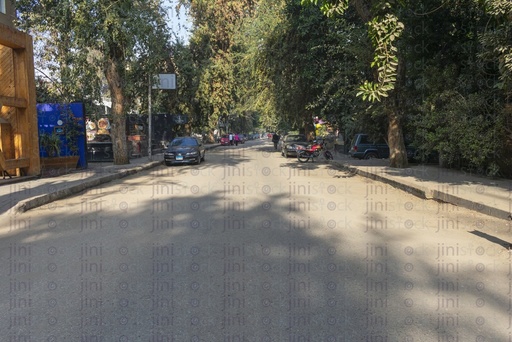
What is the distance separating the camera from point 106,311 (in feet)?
12.7

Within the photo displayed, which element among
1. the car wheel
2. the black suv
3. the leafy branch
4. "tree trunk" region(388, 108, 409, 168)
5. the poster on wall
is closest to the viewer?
the leafy branch

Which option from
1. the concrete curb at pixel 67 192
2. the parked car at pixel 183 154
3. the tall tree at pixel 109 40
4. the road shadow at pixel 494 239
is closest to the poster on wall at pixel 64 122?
the tall tree at pixel 109 40

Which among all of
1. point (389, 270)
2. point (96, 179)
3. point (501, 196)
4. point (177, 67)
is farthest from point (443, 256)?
point (177, 67)

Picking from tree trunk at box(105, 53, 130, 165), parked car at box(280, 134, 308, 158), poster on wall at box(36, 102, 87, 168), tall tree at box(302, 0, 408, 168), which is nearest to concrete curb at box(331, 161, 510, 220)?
tall tree at box(302, 0, 408, 168)

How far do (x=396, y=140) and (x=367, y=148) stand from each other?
7.56m

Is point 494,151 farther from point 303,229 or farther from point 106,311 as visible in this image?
point 106,311

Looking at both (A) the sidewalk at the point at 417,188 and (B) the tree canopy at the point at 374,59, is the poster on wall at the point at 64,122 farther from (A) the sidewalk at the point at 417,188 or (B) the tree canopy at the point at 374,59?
(A) the sidewalk at the point at 417,188

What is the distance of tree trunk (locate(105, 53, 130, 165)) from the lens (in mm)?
18000

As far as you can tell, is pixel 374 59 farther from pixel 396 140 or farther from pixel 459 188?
pixel 396 140

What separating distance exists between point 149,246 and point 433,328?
3971mm

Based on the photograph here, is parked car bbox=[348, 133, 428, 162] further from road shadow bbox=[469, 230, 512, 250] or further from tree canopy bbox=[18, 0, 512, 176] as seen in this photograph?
road shadow bbox=[469, 230, 512, 250]

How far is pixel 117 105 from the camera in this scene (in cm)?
1847

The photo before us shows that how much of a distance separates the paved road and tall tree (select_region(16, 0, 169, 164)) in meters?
10.1

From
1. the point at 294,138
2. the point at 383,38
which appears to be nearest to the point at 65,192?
the point at 383,38
